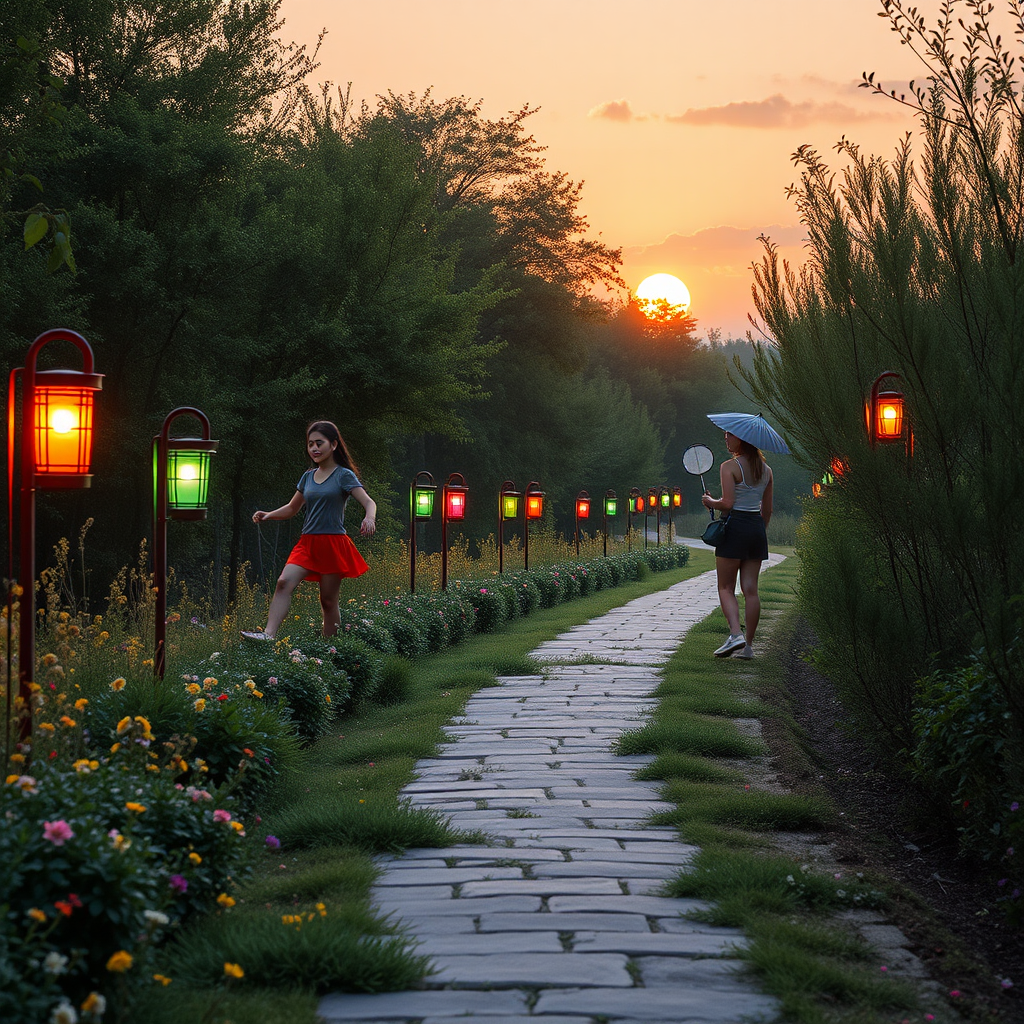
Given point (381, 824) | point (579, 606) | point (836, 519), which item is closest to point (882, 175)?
point (836, 519)

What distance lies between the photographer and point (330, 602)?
7.79 metres

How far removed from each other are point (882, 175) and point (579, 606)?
454 inches

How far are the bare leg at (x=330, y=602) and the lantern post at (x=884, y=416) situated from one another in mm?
4099

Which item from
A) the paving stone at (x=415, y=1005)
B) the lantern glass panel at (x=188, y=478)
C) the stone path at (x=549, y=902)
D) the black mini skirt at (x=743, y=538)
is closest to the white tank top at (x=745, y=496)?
the black mini skirt at (x=743, y=538)

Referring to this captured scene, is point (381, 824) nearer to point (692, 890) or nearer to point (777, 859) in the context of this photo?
point (692, 890)

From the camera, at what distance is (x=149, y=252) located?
46.6 ft

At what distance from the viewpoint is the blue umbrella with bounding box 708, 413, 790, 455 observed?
9.25 m

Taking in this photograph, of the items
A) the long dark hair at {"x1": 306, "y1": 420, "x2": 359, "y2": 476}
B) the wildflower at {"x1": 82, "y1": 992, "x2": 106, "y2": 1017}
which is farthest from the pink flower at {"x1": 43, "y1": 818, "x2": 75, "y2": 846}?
the long dark hair at {"x1": 306, "y1": 420, "x2": 359, "y2": 476}

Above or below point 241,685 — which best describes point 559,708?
below

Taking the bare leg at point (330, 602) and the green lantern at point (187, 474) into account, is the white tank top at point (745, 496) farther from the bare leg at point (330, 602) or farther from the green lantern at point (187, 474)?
the green lantern at point (187, 474)

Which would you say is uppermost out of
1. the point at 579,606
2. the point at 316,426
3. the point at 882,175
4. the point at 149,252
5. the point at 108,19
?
the point at 108,19

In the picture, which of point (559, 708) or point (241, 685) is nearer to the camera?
point (241, 685)

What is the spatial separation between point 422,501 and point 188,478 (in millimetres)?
5824

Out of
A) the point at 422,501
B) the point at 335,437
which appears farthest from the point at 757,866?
the point at 422,501
